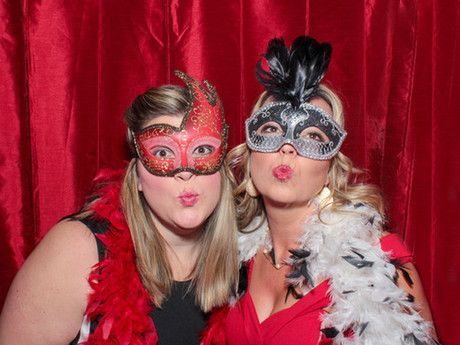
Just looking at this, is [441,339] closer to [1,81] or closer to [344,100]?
[344,100]

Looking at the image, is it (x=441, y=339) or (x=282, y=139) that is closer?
(x=282, y=139)

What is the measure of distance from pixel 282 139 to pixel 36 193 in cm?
83

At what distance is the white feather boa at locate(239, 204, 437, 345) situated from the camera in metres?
1.35

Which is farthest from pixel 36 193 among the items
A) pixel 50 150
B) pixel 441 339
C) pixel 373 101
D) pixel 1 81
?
pixel 441 339

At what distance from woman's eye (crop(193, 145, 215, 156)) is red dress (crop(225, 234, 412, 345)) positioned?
0.45m

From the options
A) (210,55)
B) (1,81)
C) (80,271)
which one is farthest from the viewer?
(210,55)

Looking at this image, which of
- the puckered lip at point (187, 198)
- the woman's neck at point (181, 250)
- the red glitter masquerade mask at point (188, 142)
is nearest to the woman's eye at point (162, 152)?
the red glitter masquerade mask at point (188, 142)

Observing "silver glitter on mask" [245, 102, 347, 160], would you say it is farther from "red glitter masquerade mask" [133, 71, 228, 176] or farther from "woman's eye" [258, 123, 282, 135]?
"red glitter masquerade mask" [133, 71, 228, 176]

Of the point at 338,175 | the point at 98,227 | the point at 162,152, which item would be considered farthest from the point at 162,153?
the point at 338,175

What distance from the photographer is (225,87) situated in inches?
73.0

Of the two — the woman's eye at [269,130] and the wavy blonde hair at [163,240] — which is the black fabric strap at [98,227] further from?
the woman's eye at [269,130]

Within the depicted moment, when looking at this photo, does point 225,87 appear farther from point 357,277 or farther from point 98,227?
point 357,277

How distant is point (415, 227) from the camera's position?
1890 mm

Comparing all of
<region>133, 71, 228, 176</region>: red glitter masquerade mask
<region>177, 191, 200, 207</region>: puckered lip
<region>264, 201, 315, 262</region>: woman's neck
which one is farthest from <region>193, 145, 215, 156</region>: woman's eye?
<region>264, 201, 315, 262</region>: woman's neck
